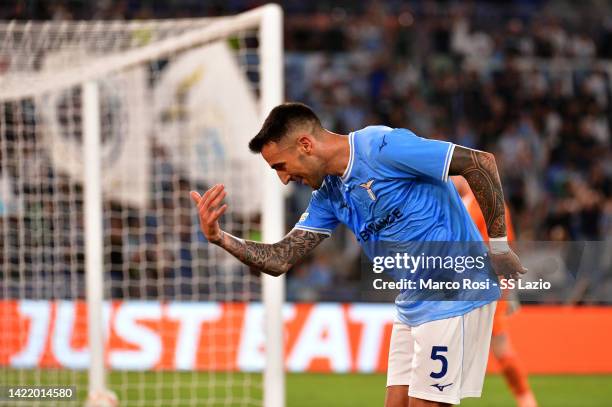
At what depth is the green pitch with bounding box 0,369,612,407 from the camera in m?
9.44

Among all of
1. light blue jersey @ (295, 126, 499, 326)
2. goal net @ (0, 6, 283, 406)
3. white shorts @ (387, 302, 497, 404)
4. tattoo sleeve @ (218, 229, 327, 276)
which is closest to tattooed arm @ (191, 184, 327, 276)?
tattoo sleeve @ (218, 229, 327, 276)

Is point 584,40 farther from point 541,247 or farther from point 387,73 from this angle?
point 541,247

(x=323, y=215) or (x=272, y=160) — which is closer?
(x=272, y=160)

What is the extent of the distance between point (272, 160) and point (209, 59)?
5.82m

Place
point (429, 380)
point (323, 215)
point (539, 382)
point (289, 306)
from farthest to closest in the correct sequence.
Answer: point (289, 306) → point (539, 382) → point (323, 215) → point (429, 380)

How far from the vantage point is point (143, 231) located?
34.0 feet

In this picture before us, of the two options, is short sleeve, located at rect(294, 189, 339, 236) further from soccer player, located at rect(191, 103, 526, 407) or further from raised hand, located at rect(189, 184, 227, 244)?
raised hand, located at rect(189, 184, 227, 244)

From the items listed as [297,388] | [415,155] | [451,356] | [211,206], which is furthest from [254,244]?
[297,388]

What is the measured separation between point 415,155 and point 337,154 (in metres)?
0.37

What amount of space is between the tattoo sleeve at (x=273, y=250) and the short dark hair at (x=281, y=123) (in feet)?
1.49

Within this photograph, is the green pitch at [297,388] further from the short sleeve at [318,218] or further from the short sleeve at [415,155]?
the short sleeve at [415,155]

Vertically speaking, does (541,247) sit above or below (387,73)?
below

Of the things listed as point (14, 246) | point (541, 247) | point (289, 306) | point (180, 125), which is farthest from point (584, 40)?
point (541, 247)

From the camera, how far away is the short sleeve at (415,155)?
14.5ft
